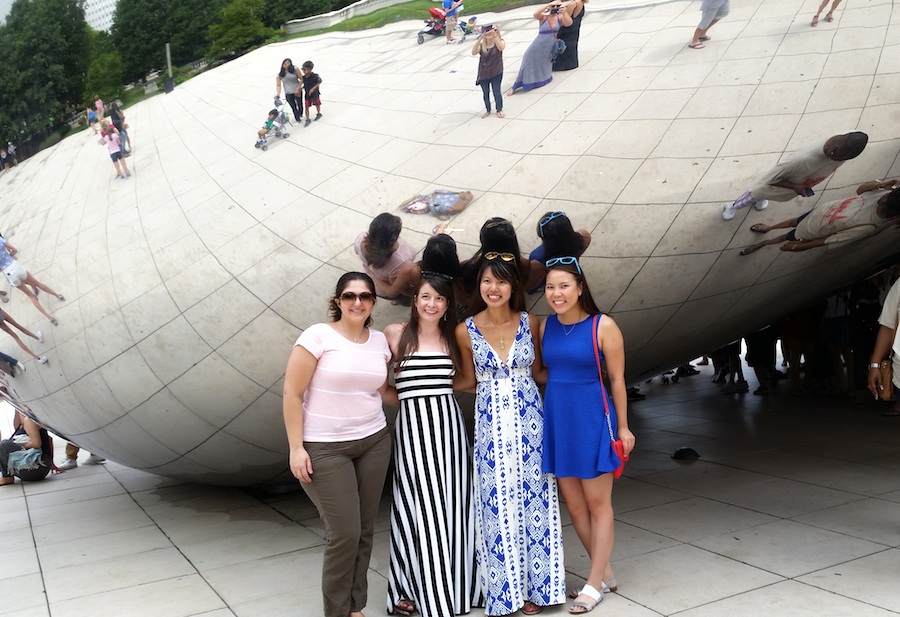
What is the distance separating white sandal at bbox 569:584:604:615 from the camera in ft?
11.0

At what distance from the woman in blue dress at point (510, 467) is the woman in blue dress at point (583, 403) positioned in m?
0.08

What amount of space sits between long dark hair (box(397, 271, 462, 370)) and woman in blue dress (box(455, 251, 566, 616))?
0.05 metres

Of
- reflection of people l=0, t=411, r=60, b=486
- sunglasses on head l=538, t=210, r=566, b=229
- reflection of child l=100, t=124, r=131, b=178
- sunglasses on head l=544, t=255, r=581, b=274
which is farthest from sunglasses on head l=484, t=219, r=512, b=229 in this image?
reflection of people l=0, t=411, r=60, b=486

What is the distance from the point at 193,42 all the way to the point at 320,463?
6.98 feet

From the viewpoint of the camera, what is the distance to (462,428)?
139 inches

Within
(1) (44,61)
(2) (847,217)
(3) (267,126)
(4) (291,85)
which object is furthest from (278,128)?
(2) (847,217)

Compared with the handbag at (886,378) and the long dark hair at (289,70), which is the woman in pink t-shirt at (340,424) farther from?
the handbag at (886,378)

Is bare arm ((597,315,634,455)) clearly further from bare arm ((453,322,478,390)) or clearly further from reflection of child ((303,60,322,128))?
reflection of child ((303,60,322,128))

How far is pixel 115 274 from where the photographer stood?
12.9 feet

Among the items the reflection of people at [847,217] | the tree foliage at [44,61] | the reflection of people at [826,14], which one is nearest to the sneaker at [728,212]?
the reflection of people at [847,217]

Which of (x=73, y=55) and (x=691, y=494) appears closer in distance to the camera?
(x=73, y=55)

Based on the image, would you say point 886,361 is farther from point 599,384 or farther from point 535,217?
point 535,217

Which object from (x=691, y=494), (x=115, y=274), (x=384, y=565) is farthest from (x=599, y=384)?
(x=115, y=274)

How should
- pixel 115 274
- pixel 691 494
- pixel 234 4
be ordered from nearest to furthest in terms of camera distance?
pixel 115 274 < pixel 234 4 < pixel 691 494
